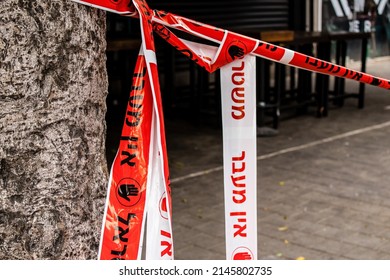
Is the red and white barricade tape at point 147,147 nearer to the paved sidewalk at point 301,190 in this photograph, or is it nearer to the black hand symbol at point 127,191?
the black hand symbol at point 127,191

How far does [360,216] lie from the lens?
5375 mm

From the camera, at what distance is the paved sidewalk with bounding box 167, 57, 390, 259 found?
Answer: 15.7 ft

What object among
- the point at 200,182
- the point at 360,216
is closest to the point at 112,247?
the point at 360,216

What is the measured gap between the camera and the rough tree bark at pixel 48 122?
177 centimetres

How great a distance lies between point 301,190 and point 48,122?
4554 mm

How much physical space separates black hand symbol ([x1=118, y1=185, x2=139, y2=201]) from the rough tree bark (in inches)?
4.3

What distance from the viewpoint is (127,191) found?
1.94m

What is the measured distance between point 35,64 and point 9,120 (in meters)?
0.17

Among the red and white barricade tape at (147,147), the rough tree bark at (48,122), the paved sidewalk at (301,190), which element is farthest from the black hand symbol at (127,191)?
the paved sidewalk at (301,190)

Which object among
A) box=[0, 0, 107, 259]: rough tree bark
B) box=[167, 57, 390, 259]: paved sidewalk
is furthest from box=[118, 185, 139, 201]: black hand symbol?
box=[167, 57, 390, 259]: paved sidewalk

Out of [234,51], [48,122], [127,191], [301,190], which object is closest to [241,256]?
[127,191]

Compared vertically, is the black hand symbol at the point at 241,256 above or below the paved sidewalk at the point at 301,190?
above

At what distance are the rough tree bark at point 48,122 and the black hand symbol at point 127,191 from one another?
0.11 m
